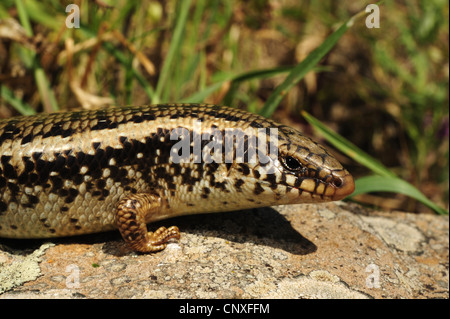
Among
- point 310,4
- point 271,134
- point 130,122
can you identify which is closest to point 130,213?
point 130,122

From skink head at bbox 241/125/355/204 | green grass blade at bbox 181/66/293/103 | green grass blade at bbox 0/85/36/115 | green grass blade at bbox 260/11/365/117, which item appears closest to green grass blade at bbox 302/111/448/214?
green grass blade at bbox 260/11/365/117

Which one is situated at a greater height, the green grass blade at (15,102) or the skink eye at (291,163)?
the green grass blade at (15,102)

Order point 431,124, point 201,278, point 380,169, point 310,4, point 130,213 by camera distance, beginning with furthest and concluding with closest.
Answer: point 310,4 < point 431,124 < point 380,169 < point 130,213 < point 201,278

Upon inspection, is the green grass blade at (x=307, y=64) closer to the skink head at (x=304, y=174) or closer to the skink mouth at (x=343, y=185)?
the skink head at (x=304, y=174)

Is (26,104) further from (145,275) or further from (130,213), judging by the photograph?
(145,275)

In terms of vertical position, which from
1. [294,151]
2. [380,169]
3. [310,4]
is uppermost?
[310,4]

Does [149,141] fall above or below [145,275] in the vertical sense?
above

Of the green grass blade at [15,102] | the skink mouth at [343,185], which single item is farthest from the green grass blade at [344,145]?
the green grass blade at [15,102]
